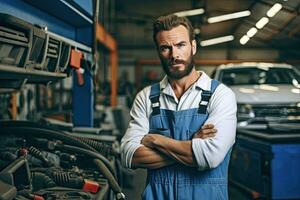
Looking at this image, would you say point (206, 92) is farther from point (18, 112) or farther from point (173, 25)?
point (18, 112)

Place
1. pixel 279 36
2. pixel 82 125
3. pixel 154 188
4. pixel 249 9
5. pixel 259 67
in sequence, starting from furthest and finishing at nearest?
1. pixel 259 67
2. pixel 82 125
3. pixel 249 9
4. pixel 279 36
5. pixel 154 188

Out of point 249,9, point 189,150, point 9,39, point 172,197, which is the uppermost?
point 249,9

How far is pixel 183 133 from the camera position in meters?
1.45

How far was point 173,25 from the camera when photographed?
1.46m

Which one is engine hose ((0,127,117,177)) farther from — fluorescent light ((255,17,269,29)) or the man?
fluorescent light ((255,17,269,29))

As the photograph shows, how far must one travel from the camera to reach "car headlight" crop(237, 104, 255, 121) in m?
3.16

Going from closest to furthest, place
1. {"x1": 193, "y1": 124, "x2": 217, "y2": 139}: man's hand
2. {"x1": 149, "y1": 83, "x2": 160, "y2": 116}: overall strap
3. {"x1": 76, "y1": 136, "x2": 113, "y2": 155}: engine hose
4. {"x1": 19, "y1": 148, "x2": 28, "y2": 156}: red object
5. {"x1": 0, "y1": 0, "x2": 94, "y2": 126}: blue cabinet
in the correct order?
{"x1": 0, "y1": 0, "x2": 94, "y2": 126}: blue cabinet
{"x1": 193, "y1": 124, "x2": 217, "y2": 139}: man's hand
{"x1": 149, "y1": 83, "x2": 160, "y2": 116}: overall strap
{"x1": 19, "y1": 148, "x2": 28, "y2": 156}: red object
{"x1": 76, "y1": 136, "x2": 113, "y2": 155}: engine hose

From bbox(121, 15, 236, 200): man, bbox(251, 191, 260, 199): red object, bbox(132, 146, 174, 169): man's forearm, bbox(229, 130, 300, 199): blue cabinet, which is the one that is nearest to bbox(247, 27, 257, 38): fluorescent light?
bbox(121, 15, 236, 200): man

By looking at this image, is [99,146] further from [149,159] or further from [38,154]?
[149,159]

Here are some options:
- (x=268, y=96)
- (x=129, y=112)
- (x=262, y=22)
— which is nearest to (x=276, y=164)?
(x=268, y=96)

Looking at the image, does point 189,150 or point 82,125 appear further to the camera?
point 82,125

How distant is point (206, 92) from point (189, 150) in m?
0.22

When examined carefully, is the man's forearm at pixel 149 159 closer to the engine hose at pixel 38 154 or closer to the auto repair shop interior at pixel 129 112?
the auto repair shop interior at pixel 129 112

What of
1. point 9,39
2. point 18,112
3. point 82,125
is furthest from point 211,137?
point 18,112
